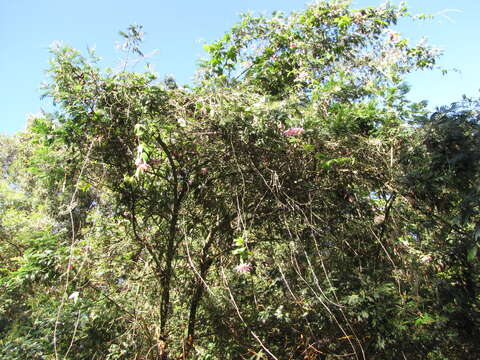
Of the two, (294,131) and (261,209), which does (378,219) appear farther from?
(294,131)

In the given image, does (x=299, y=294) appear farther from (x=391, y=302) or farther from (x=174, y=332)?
(x=174, y=332)

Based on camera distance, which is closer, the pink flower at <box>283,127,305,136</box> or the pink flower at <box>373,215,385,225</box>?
the pink flower at <box>283,127,305,136</box>

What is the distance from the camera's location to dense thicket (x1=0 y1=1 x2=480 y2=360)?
2107 millimetres

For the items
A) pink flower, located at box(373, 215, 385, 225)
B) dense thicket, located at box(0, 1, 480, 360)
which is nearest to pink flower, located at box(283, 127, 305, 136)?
dense thicket, located at box(0, 1, 480, 360)

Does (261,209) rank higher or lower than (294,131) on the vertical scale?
lower

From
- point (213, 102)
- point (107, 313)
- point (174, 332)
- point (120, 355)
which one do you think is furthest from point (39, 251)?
point (213, 102)

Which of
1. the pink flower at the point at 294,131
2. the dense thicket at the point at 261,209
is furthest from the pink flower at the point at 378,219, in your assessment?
the pink flower at the point at 294,131

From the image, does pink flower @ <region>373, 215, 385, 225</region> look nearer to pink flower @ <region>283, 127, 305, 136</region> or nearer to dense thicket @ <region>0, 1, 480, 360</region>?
dense thicket @ <region>0, 1, 480, 360</region>

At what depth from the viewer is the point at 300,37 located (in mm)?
3428

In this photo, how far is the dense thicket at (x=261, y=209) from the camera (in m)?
2.11

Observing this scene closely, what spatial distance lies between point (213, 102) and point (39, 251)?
6.53ft

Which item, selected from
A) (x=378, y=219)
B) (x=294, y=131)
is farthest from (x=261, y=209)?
(x=378, y=219)

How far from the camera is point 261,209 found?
2713mm

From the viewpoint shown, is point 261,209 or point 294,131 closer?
point 294,131
